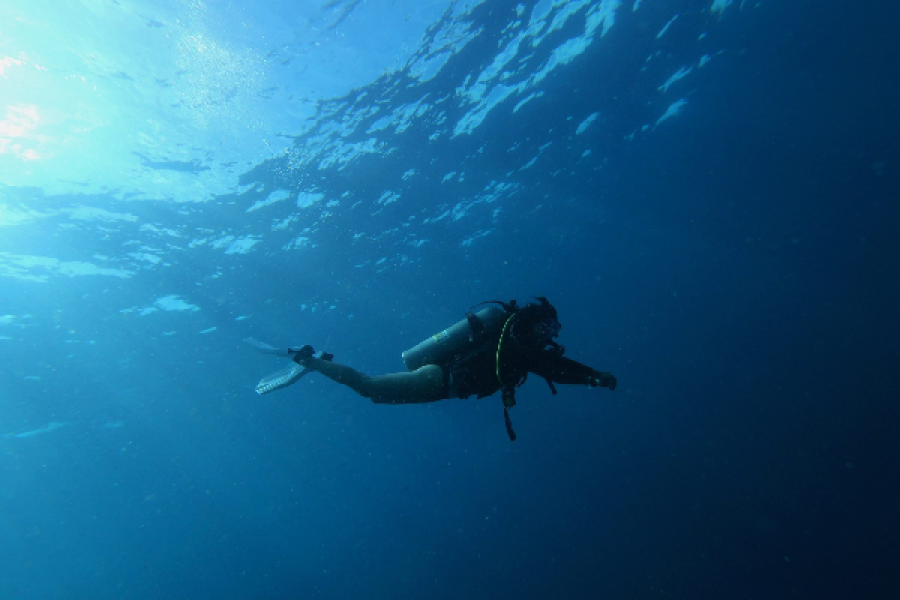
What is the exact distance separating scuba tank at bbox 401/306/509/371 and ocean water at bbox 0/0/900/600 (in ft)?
31.2

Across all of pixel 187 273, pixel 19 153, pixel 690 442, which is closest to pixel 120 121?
pixel 19 153

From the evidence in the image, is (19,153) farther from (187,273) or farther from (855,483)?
(855,483)

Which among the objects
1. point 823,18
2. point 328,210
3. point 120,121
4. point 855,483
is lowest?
point 855,483

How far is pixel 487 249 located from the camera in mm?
26203

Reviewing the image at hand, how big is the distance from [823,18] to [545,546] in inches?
1429

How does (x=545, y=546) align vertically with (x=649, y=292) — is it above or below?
below

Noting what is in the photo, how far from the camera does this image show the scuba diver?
182 inches

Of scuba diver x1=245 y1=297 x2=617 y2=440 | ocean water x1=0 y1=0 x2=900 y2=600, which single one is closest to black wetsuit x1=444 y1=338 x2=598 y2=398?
scuba diver x1=245 y1=297 x2=617 y2=440

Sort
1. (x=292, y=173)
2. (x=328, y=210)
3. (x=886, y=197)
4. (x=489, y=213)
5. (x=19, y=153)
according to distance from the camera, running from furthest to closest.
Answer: (x=886, y=197), (x=489, y=213), (x=328, y=210), (x=292, y=173), (x=19, y=153)

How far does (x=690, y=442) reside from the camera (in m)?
36.0

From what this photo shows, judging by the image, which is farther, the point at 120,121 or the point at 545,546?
the point at 545,546

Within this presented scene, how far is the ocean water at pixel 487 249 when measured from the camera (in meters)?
11.4

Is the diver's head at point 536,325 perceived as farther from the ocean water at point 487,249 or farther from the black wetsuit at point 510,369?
the ocean water at point 487,249

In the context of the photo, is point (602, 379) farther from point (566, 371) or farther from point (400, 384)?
point (400, 384)
